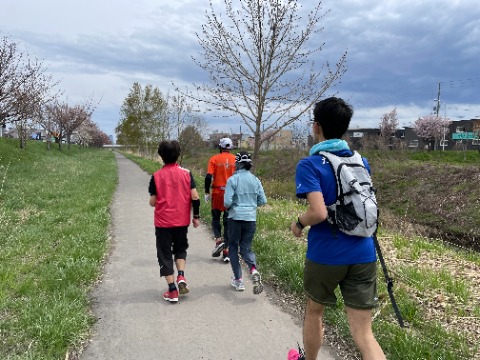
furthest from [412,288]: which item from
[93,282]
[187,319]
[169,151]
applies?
[93,282]

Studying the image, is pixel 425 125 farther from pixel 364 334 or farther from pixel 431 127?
pixel 364 334

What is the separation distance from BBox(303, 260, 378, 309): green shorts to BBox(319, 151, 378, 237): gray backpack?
25 centimetres

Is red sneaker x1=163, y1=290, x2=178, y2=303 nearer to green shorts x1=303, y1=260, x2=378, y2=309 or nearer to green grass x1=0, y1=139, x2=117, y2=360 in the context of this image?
green grass x1=0, y1=139, x2=117, y2=360

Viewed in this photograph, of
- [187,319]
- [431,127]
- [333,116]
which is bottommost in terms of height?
[187,319]

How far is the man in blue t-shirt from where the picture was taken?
248 cm

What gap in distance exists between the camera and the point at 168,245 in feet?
15.7

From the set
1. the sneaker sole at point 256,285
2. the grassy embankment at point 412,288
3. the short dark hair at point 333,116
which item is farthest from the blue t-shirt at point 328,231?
the sneaker sole at point 256,285

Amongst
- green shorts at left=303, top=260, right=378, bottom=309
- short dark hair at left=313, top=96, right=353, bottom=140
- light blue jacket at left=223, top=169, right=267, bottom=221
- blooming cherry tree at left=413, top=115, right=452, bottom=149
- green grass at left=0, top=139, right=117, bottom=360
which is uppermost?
blooming cherry tree at left=413, top=115, right=452, bottom=149

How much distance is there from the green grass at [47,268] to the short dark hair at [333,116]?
2.85 m

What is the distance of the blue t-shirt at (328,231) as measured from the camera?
2480mm

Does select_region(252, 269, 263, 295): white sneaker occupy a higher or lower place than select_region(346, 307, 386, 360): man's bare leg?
lower

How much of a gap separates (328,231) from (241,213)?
248cm

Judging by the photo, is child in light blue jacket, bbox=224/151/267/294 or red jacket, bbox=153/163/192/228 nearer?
red jacket, bbox=153/163/192/228

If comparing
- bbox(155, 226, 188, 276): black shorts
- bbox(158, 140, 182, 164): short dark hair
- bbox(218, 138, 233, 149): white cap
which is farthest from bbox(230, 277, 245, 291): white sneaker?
bbox(218, 138, 233, 149): white cap
